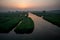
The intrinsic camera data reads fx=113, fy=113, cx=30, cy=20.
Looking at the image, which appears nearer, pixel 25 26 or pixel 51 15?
pixel 25 26

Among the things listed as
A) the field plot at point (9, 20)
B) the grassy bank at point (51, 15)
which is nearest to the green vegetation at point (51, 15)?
the grassy bank at point (51, 15)

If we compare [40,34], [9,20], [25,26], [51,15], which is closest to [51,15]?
[51,15]

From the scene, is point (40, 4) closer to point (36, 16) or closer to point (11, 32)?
point (36, 16)

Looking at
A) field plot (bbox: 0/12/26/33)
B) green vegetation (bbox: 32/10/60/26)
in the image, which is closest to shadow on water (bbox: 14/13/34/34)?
field plot (bbox: 0/12/26/33)

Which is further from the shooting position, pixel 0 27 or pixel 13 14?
pixel 13 14

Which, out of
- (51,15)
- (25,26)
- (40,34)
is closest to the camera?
(40,34)

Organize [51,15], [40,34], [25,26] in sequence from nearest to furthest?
[40,34] < [25,26] < [51,15]

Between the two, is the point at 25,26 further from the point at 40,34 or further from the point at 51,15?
the point at 51,15

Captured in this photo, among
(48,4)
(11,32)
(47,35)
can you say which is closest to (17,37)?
(11,32)
